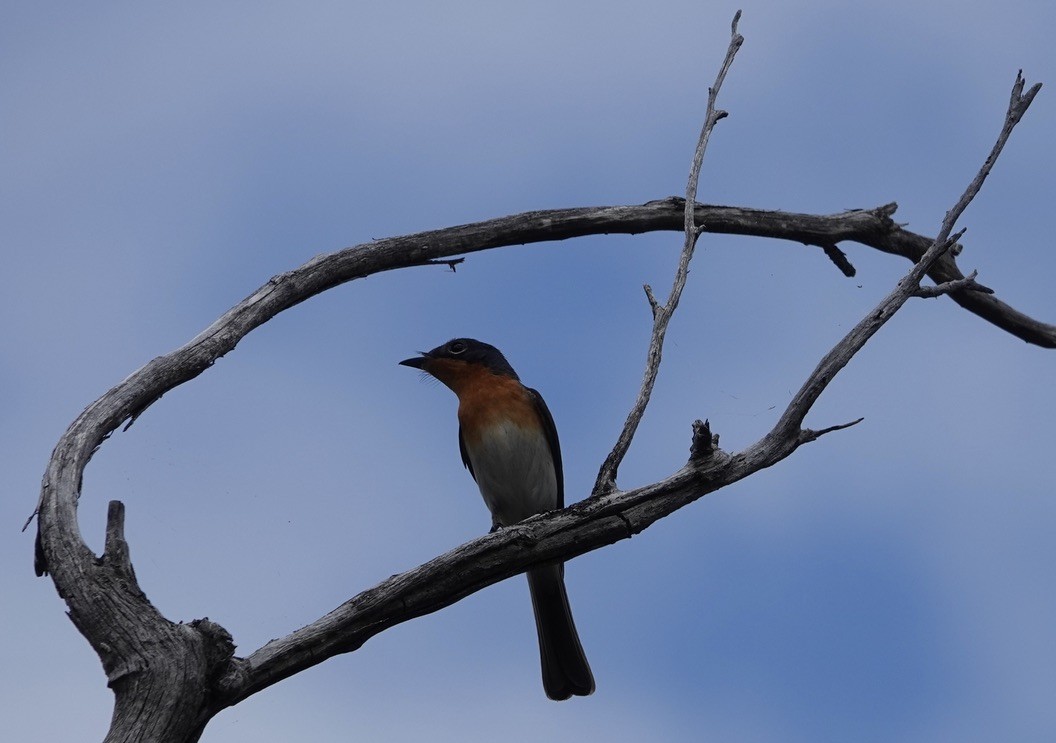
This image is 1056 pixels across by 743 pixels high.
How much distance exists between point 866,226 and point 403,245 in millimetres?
3371

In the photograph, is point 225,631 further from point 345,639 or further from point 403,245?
point 403,245

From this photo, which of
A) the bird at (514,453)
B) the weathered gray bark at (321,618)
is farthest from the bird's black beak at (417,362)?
the weathered gray bark at (321,618)

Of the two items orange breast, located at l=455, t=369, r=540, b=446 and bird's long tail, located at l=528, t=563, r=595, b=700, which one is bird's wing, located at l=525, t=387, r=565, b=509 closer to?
orange breast, located at l=455, t=369, r=540, b=446

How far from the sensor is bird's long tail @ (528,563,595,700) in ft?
27.2

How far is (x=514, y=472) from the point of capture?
8.79 meters

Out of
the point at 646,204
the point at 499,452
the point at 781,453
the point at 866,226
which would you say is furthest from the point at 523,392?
the point at 781,453

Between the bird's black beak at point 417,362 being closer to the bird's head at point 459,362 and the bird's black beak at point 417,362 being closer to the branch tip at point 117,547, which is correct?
the bird's head at point 459,362

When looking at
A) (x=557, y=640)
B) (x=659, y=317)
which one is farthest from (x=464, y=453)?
(x=659, y=317)

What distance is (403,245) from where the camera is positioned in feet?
22.4

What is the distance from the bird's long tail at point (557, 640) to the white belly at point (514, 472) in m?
0.53

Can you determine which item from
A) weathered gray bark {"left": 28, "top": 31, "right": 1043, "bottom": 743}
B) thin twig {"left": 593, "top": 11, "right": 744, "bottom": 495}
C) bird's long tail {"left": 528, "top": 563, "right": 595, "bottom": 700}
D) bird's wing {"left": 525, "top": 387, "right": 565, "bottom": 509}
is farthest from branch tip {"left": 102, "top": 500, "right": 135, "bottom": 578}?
bird's wing {"left": 525, "top": 387, "right": 565, "bottom": 509}

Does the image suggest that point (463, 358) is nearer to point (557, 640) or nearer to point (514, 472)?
point (514, 472)

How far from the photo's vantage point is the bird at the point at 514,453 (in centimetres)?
858

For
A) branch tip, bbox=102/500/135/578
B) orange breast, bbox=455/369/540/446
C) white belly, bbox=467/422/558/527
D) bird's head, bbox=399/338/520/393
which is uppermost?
bird's head, bbox=399/338/520/393
